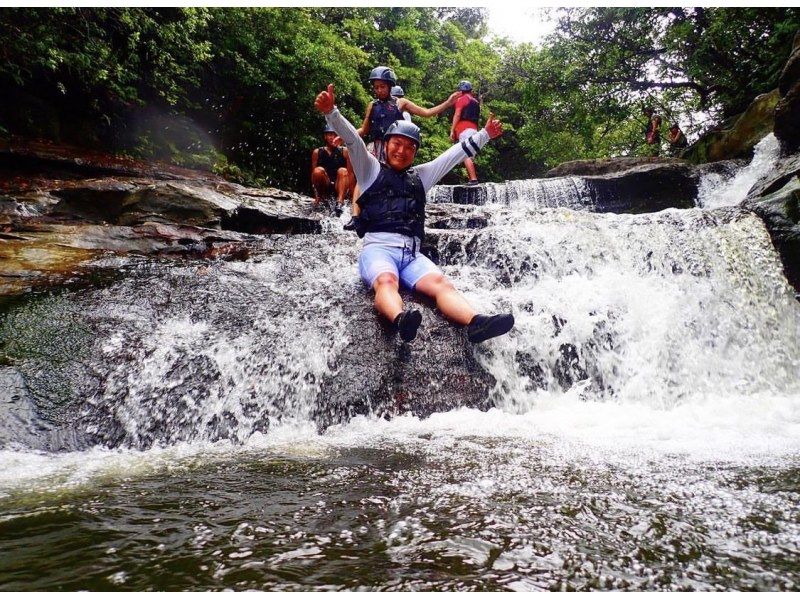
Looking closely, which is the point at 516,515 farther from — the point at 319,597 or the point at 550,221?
the point at 550,221

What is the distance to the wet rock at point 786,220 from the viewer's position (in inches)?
223

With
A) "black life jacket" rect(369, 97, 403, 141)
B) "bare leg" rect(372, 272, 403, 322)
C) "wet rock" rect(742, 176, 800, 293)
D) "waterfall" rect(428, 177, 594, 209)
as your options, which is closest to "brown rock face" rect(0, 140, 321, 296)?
"black life jacket" rect(369, 97, 403, 141)

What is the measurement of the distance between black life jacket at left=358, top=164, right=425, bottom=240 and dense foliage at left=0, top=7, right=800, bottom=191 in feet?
18.9

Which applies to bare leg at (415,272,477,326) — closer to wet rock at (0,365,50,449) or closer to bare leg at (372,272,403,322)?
bare leg at (372,272,403,322)

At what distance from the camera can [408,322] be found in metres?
3.53

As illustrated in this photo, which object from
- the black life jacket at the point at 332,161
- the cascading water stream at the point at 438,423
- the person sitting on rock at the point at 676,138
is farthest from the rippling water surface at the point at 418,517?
A: the person sitting on rock at the point at 676,138

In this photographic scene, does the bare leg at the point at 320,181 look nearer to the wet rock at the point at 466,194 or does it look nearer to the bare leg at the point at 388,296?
the wet rock at the point at 466,194

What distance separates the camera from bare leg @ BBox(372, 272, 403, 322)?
391cm

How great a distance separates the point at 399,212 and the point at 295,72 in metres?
10.1

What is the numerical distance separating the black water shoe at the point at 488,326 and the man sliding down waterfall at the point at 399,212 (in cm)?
31

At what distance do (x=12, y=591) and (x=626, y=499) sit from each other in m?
1.84

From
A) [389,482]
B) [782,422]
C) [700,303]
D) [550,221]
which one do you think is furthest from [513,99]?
[389,482]

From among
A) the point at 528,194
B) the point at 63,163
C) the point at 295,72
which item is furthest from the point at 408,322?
the point at 295,72

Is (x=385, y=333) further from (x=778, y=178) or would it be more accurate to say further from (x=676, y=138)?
(x=676, y=138)
